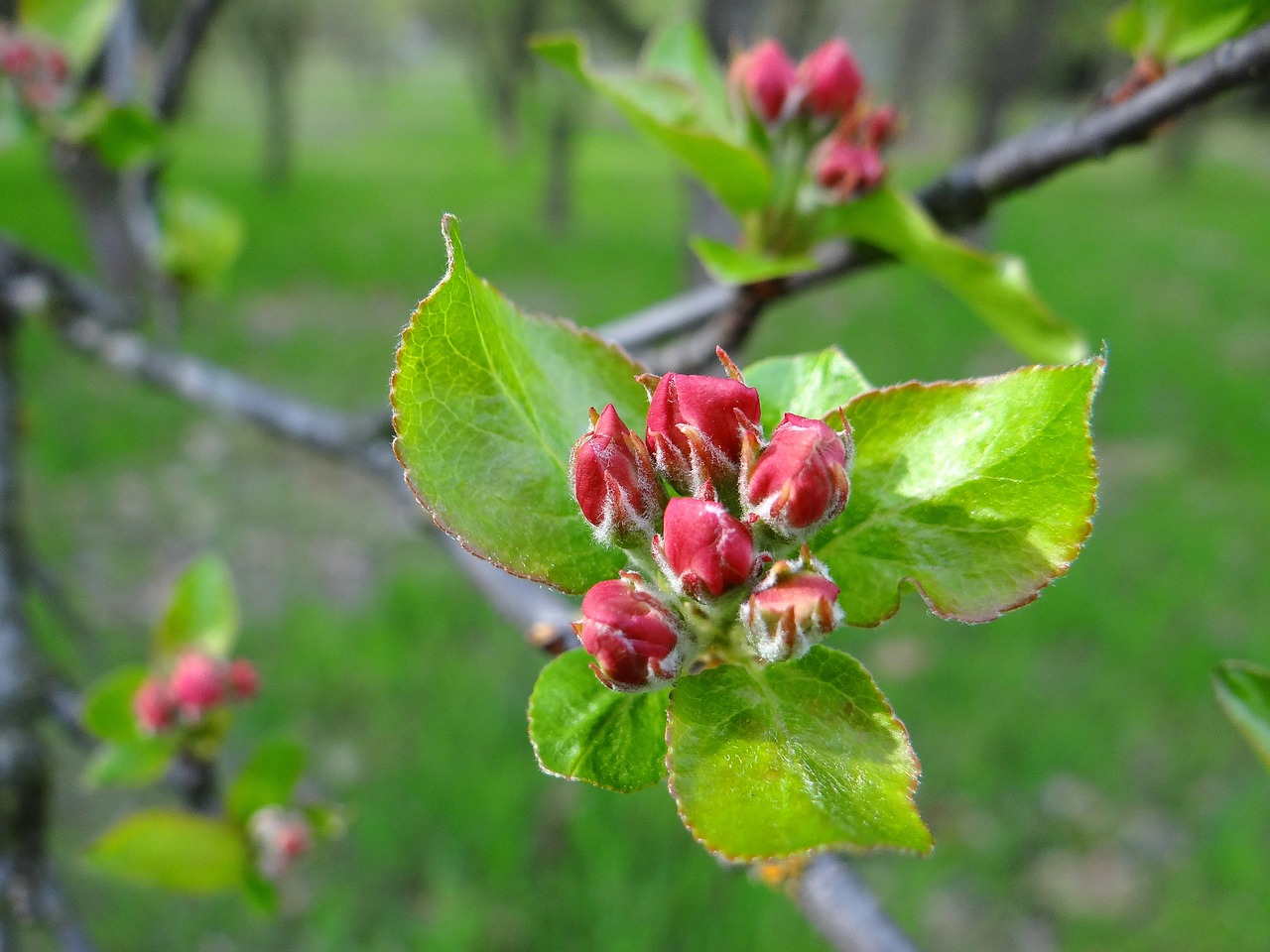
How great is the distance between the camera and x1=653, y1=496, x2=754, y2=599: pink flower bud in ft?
1.49

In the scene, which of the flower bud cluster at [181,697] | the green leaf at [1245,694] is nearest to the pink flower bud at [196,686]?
the flower bud cluster at [181,697]

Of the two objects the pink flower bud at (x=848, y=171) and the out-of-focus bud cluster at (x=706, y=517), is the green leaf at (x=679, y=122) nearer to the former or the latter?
the pink flower bud at (x=848, y=171)

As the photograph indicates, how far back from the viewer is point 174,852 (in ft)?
3.75

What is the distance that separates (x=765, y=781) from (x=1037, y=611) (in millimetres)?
3787

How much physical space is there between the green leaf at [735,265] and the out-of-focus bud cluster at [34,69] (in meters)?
1.26

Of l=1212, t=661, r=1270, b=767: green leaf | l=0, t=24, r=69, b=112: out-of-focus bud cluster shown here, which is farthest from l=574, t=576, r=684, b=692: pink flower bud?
l=0, t=24, r=69, b=112: out-of-focus bud cluster

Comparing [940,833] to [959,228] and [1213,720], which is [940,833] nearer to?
[1213,720]

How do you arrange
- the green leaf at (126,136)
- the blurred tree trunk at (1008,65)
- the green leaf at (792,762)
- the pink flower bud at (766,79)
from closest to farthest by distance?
the green leaf at (792,762) → the pink flower bud at (766,79) → the green leaf at (126,136) → the blurred tree trunk at (1008,65)

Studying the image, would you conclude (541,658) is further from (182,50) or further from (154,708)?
(182,50)

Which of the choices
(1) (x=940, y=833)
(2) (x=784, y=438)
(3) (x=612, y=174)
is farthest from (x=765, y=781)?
(3) (x=612, y=174)

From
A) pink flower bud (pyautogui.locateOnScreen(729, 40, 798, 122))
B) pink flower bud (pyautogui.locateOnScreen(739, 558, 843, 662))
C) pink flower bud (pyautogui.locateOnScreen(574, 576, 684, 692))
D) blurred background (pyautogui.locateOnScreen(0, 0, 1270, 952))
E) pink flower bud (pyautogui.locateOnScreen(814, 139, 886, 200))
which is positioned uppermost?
pink flower bud (pyautogui.locateOnScreen(729, 40, 798, 122))

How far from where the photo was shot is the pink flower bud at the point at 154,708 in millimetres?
1282

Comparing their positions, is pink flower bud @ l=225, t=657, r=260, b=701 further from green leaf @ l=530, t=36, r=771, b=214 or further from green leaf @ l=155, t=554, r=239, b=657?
green leaf @ l=530, t=36, r=771, b=214

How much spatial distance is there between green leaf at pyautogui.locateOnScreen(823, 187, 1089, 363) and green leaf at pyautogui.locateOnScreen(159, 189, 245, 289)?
51.1 inches
